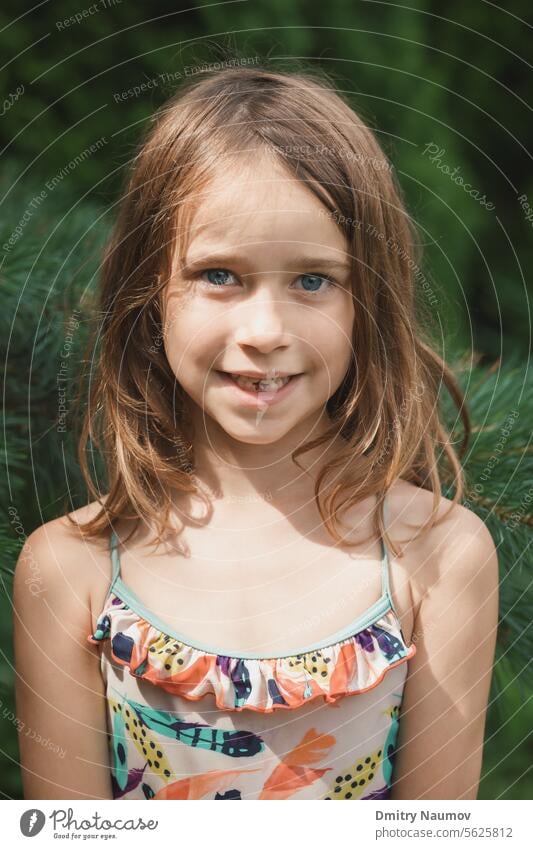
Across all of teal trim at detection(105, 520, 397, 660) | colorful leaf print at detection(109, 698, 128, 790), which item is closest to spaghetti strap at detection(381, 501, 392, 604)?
teal trim at detection(105, 520, 397, 660)

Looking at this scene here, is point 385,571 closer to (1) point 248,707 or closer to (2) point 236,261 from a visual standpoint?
(1) point 248,707

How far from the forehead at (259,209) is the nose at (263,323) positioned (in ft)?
0.13

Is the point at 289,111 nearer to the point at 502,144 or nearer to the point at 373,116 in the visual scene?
the point at 373,116

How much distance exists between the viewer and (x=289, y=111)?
750mm

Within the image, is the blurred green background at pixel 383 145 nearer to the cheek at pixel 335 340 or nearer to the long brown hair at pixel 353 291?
the long brown hair at pixel 353 291

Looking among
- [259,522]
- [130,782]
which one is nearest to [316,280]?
[259,522]

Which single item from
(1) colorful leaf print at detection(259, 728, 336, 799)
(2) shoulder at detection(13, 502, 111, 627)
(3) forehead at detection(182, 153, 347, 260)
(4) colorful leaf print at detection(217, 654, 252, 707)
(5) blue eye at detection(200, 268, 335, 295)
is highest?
(3) forehead at detection(182, 153, 347, 260)

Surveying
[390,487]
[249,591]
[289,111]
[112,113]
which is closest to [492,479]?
[390,487]

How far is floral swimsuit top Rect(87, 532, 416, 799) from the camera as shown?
2.56 ft

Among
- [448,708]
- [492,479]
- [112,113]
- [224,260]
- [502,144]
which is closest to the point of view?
[224,260]

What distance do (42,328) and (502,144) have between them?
1.90 feet

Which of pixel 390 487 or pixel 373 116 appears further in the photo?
pixel 373 116

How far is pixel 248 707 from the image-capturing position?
30.4 inches

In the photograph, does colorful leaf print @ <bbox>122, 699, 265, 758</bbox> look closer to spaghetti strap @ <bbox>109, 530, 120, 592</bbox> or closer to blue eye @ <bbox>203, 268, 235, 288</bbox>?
spaghetti strap @ <bbox>109, 530, 120, 592</bbox>
